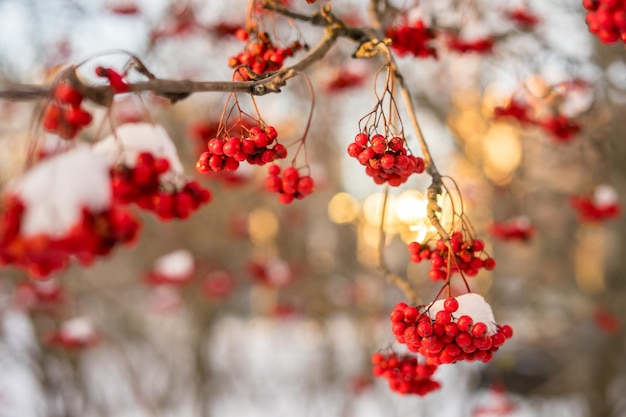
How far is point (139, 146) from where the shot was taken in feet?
5.48

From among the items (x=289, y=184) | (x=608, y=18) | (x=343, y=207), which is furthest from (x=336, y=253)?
(x=608, y=18)

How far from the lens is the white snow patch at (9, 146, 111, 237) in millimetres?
1187

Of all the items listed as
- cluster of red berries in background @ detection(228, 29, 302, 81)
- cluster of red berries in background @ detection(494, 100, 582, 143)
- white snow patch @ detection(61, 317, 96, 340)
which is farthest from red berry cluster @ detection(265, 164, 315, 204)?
white snow patch @ detection(61, 317, 96, 340)

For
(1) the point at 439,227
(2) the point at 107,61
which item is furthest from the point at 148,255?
(1) the point at 439,227

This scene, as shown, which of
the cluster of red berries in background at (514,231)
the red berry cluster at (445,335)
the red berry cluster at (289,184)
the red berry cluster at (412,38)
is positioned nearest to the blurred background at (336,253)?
the cluster of red berries in background at (514,231)

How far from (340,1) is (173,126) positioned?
2.68m

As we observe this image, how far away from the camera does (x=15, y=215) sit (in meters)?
1.18

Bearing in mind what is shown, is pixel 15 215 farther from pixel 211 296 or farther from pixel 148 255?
pixel 148 255

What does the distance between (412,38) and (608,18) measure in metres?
1.26

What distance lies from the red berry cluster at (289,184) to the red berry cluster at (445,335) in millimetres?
522

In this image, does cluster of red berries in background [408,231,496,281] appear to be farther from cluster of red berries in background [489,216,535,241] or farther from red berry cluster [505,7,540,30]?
red berry cluster [505,7,540,30]

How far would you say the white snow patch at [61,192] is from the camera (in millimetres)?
1187

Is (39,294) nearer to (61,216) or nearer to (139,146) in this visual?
(139,146)

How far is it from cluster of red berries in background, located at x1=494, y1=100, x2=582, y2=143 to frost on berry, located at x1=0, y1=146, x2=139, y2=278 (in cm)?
318
